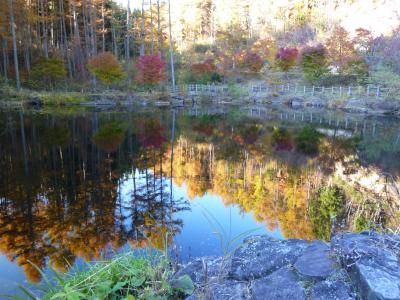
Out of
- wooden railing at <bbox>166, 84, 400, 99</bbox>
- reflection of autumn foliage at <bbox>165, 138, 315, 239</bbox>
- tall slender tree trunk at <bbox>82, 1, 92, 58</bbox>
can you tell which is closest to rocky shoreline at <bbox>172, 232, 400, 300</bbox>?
reflection of autumn foliage at <bbox>165, 138, 315, 239</bbox>

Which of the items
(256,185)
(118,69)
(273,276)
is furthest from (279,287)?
(118,69)

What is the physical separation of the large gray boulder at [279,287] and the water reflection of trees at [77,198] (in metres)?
2.57

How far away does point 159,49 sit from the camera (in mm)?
36531

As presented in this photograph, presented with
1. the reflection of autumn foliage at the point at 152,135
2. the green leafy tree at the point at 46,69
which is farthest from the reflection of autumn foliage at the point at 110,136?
the green leafy tree at the point at 46,69

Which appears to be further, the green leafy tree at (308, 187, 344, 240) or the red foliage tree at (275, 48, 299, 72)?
the red foliage tree at (275, 48, 299, 72)

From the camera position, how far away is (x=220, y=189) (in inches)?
316

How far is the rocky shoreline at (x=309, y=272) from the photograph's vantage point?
7.50 ft

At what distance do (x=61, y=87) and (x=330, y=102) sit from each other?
73.1 feet

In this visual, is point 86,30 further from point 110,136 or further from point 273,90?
point 110,136

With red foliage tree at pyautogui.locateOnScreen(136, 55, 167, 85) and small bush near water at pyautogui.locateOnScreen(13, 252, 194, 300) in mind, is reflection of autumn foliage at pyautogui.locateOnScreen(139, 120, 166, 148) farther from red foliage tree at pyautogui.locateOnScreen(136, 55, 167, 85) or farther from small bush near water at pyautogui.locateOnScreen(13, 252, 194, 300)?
red foliage tree at pyautogui.locateOnScreen(136, 55, 167, 85)

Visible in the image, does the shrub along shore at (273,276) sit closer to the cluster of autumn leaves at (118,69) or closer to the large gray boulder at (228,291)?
the large gray boulder at (228,291)

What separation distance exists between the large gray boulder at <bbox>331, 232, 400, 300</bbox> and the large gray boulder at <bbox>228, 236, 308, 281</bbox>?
409 mm

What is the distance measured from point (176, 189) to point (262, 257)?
5141 millimetres

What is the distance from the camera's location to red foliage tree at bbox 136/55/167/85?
95.4 ft
